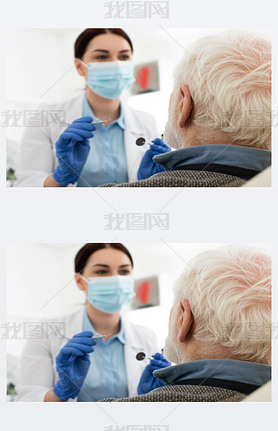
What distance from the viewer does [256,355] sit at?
1.29 metres

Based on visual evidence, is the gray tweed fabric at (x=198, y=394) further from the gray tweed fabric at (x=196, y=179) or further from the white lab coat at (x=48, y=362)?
the gray tweed fabric at (x=196, y=179)

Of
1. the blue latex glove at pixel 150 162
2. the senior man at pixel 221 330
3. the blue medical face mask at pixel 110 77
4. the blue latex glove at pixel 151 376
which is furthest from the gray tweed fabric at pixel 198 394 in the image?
the blue medical face mask at pixel 110 77

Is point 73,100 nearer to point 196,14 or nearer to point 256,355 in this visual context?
point 196,14

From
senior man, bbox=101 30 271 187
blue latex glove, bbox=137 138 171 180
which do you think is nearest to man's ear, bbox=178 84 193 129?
senior man, bbox=101 30 271 187

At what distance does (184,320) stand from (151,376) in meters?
0.19

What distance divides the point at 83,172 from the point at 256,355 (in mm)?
434

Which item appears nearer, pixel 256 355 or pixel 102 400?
pixel 256 355

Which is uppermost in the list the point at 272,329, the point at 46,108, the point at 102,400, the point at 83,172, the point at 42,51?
the point at 42,51

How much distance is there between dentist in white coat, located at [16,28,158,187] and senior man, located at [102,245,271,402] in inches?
10.5

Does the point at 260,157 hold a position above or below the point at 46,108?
below

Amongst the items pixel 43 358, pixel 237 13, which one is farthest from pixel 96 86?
pixel 43 358

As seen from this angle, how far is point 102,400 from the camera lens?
140 cm

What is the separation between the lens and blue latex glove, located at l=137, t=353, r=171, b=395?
1.42 m

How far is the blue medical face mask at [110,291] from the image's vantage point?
142 centimetres
